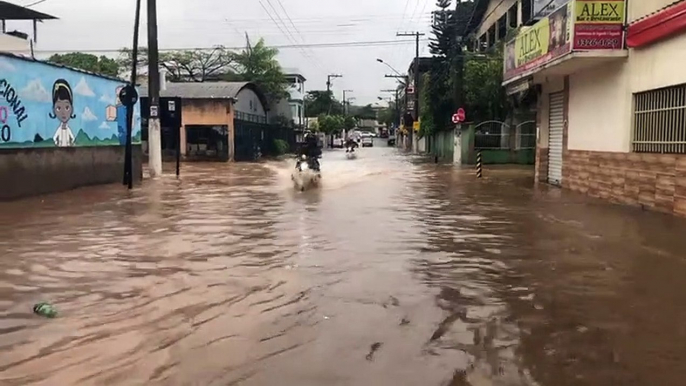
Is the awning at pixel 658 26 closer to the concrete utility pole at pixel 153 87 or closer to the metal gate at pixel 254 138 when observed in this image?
the concrete utility pole at pixel 153 87

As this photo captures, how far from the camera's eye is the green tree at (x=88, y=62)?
193 feet

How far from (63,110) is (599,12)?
1373cm

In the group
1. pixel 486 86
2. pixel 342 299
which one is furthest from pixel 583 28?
pixel 486 86

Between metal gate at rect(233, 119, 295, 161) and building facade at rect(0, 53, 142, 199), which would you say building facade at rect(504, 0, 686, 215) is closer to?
building facade at rect(0, 53, 142, 199)

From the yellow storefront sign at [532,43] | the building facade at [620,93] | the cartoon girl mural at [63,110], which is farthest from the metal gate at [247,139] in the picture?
the building facade at [620,93]

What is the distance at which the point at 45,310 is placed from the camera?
6.16m

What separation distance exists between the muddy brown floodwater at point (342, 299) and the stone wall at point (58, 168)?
8.29ft

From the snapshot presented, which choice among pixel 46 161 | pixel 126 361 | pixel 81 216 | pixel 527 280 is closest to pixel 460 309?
pixel 527 280

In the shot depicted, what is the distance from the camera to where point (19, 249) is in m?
9.47

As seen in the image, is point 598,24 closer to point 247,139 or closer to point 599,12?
point 599,12

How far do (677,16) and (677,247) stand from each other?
203 inches

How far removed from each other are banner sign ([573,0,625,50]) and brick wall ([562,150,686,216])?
265 centimetres

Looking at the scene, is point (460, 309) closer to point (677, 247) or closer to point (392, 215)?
point (677, 247)

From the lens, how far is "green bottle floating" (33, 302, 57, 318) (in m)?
6.10
